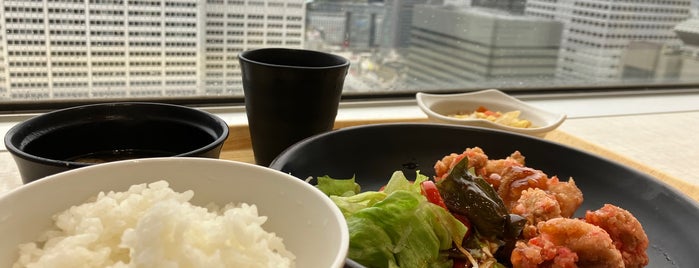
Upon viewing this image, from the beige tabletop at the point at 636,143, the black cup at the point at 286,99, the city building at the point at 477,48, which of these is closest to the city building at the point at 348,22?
the city building at the point at 477,48

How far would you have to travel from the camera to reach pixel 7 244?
0.49 metres

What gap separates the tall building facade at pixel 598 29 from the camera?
2.12 meters

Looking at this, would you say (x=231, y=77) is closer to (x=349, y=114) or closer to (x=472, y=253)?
(x=349, y=114)

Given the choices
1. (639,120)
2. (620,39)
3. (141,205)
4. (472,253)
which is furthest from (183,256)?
(620,39)

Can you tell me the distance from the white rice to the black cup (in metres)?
0.47

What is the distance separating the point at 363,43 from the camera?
177cm

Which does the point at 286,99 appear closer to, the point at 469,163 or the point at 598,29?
the point at 469,163

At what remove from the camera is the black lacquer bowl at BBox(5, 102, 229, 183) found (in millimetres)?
832

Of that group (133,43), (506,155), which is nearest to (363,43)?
(133,43)

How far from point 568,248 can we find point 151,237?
1.78ft

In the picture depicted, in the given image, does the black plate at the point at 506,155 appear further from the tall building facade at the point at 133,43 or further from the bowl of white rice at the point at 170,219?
the tall building facade at the point at 133,43

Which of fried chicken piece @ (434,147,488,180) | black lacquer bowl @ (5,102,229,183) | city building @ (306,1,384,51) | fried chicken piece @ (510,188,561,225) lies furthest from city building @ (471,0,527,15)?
black lacquer bowl @ (5,102,229,183)

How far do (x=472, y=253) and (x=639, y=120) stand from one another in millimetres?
1334

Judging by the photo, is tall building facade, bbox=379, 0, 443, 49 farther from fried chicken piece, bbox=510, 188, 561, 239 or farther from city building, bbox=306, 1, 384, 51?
fried chicken piece, bbox=510, 188, 561, 239
